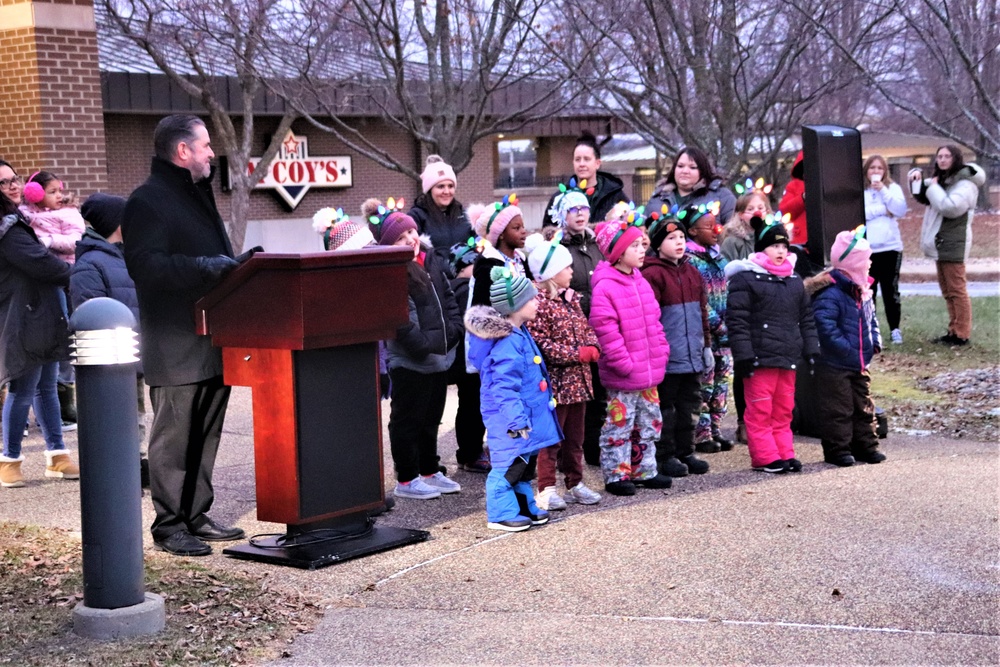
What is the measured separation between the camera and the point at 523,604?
5.24 meters

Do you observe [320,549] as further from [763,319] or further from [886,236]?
[886,236]

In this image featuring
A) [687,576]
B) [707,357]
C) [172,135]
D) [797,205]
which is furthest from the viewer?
[797,205]

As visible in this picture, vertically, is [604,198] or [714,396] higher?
[604,198]

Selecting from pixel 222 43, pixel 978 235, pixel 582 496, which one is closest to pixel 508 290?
pixel 582 496

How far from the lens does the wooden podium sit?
5707 millimetres

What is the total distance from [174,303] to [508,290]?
1.66m

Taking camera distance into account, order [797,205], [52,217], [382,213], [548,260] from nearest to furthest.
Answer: [548,260]
[382,213]
[52,217]
[797,205]

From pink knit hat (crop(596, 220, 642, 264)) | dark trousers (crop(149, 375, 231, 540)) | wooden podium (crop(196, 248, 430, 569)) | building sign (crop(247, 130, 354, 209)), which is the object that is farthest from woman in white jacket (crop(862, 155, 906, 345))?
building sign (crop(247, 130, 354, 209))

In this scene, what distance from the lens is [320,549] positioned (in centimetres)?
600

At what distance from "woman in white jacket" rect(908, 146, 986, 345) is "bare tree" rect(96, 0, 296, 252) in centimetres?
772

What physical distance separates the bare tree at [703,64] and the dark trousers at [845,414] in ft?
15.7

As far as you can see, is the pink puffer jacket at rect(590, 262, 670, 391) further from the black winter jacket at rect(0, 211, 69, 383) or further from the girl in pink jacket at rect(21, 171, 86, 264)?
the girl in pink jacket at rect(21, 171, 86, 264)

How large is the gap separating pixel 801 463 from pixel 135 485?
188 inches

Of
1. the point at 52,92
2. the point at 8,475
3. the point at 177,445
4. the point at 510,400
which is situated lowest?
the point at 8,475
